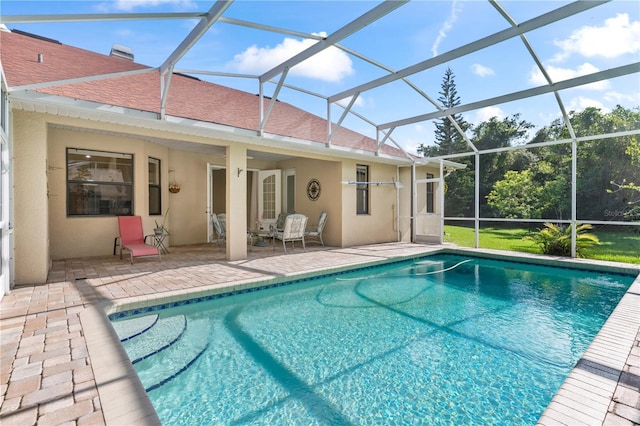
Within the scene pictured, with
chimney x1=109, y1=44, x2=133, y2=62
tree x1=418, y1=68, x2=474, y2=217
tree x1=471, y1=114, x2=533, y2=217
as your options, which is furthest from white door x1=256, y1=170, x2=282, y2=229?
tree x1=471, y1=114, x2=533, y2=217

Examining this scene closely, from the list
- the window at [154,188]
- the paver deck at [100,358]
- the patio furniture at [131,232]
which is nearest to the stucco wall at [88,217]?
the window at [154,188]

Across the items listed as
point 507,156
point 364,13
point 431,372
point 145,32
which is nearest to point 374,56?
point 364,13

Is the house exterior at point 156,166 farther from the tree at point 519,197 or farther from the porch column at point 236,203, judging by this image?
the tree at point 519,197

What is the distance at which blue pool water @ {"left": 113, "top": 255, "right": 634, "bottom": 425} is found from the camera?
2697 millimetres

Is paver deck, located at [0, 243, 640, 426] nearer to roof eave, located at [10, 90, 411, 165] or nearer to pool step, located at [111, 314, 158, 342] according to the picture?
pool step, located at [111, 314, 158, 342]

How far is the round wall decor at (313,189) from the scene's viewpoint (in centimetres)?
1089

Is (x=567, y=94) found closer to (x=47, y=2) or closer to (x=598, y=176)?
(x=47, y=2)

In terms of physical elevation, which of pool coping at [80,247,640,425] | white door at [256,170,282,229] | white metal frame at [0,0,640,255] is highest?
white metal frame at [0,0,640,255]

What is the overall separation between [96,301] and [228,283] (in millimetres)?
1832

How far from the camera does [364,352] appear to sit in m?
3.67

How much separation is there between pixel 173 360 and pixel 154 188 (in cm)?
716

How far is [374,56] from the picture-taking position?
21.3 ft

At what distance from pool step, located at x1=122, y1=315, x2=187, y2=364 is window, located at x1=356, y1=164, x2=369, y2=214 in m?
7.65

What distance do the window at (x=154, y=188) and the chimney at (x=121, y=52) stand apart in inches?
150
